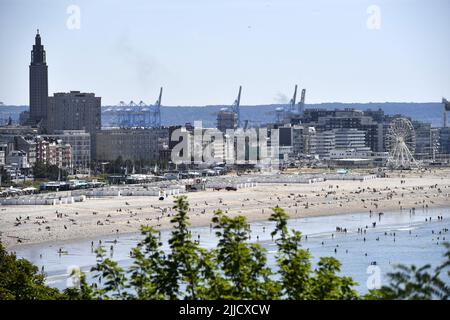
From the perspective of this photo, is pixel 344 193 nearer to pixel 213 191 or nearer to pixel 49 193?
pixel 213 191

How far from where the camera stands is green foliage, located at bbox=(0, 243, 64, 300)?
18641 millimetres

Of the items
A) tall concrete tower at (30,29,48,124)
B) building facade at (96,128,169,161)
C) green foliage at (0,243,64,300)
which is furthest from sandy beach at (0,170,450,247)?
tall concrete tower at (30,29,48,124)

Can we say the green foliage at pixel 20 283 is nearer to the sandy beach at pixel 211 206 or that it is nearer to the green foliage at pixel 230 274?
the green foliage at pixel 230 274

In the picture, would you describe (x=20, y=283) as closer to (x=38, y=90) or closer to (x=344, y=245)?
(x=344, y=245)

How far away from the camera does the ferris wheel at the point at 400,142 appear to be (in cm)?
10288

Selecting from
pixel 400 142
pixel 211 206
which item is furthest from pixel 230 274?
pixel 400 142

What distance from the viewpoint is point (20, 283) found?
65.6 ft

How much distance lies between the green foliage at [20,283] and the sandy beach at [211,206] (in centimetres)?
1618

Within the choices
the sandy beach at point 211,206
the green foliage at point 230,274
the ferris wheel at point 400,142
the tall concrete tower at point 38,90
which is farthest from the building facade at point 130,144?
the green foliage at point 230,274

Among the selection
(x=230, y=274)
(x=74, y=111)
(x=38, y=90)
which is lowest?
(x=230, y=274)

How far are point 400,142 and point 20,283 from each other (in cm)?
8416
